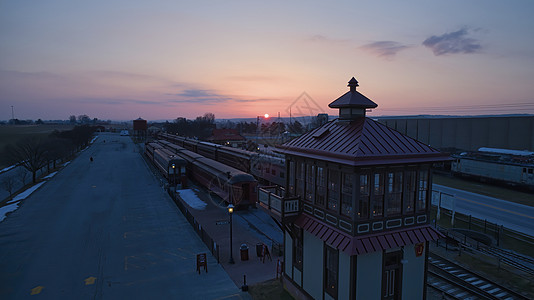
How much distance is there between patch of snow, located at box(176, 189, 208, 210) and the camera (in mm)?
28533

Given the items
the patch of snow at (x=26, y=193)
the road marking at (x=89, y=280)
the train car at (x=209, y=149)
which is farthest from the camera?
the train car at (x=209, y=149)

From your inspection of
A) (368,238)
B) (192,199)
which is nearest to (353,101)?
(368,238)

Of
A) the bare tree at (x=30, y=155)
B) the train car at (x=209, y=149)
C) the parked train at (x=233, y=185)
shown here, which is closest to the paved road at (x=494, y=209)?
the parked train at (x=233, y=185)

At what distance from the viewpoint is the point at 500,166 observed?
36.9m

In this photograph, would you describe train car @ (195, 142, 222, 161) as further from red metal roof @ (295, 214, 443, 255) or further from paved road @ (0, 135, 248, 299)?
red metal roof @ (295, 214, 443, 255)

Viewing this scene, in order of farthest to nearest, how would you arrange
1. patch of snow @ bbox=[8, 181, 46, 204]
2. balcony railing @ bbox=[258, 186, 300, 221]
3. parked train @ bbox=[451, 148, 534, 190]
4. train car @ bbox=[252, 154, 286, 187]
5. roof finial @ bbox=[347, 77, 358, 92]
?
parked train @ bbox=[451, 148, 534, 190]
patch of snow @ bbox=[8, 181, 46, 204]
train car @ bbox=[252, 154, 286, 187]
roof finial @ bbox=[347, 77, 358, 92]
balcony railing @ bbox=[258, 186, 300, 221]

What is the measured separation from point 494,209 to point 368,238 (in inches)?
949

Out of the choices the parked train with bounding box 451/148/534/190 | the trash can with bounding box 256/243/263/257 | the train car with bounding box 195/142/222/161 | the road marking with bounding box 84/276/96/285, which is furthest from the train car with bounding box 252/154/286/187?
the parked train with bounding box 451/148/534/190

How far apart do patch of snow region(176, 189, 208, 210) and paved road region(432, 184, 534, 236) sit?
20.3 metres

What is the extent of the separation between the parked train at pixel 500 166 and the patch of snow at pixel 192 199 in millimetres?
30430

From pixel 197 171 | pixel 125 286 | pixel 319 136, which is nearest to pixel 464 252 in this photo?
pixel 319 136

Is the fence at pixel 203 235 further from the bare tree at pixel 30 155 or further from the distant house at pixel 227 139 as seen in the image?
the distant house at pixel 227 139

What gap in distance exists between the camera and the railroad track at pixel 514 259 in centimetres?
1541

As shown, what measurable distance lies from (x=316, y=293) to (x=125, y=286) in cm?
937
